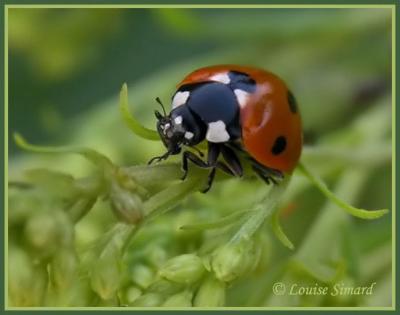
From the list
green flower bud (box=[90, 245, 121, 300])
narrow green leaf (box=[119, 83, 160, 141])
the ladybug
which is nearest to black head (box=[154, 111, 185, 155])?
the ladybug

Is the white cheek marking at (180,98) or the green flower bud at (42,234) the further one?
the white cheek marking at (180,98)

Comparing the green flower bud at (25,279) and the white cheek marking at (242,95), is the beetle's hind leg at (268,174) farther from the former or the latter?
the green flower bud at (25,279)

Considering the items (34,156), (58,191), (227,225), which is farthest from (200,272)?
(34,156)

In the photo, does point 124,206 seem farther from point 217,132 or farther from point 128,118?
point 217,132

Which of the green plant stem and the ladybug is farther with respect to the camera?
the ladybug

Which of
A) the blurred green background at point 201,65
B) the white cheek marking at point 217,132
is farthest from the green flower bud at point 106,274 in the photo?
the blurred green background at point 201,65

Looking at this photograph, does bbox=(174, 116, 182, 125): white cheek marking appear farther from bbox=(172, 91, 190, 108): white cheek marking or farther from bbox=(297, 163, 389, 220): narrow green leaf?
bbox=(297, 163, 389, 220): narrow green leaf
